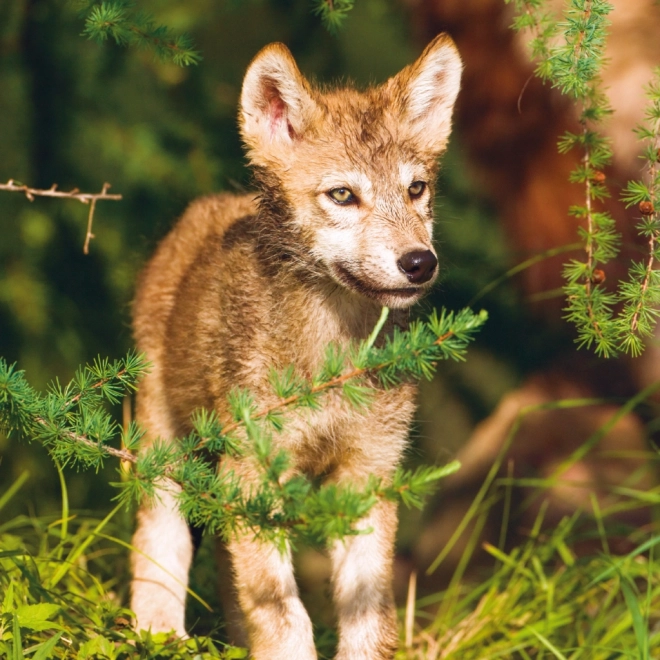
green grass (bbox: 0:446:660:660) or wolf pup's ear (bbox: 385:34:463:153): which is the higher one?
wolf pup's ear (bbox: 385:34:463:153)

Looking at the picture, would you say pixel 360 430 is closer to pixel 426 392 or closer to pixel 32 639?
pixel 32 639

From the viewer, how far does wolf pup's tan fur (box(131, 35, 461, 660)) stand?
3527mm

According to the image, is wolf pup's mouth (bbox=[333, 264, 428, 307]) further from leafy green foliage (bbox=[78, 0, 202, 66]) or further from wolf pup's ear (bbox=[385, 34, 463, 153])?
leafy green foliage (bbox=[78, 0, 202, 66])

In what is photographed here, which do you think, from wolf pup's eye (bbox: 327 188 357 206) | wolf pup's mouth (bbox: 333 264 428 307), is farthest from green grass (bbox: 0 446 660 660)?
wolf pup's eye (bbox: 327 188 357 206)

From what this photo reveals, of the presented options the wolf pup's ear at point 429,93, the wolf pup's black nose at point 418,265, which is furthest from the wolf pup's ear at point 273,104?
the wolf pup's black nose at point 418,265

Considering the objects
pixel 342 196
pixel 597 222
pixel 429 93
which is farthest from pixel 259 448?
pixel 429 93

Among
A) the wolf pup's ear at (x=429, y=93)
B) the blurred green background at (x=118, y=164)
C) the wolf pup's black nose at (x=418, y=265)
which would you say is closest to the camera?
the wolf pup's black nose at (x=418, y=265)

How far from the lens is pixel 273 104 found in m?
3.84

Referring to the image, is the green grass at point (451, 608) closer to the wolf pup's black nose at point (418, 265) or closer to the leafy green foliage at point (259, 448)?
the leafy green foliage at point (259, 448)

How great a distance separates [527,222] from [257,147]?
3.18 m

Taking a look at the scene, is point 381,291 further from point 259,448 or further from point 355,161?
point 259,448

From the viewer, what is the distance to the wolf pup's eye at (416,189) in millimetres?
3783

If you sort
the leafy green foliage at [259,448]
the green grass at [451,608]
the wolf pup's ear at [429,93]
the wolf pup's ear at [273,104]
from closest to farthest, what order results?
the leafy green foliage at [259,448] → the green grass at [451,608] → the wolf pup's ear at [273,104] → the wolf pup's ear at [429,93]

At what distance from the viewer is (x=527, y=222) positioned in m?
6.59
